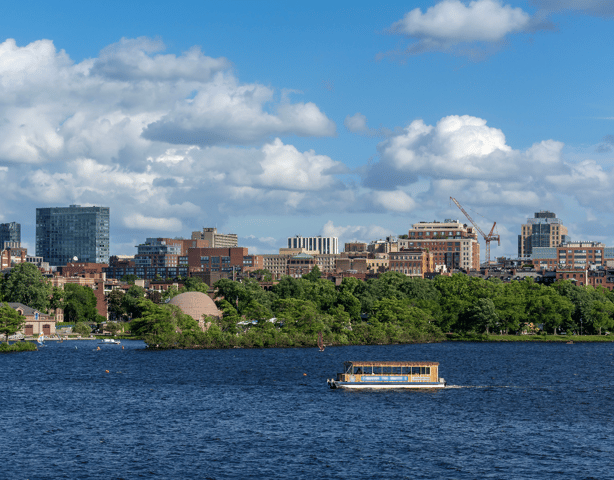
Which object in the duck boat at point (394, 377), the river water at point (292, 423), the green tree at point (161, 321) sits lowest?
the river water at point (292, 423)

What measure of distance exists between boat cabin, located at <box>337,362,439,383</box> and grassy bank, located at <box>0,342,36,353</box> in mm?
84556

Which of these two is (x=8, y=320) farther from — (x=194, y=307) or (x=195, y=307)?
(x=195, y=307)

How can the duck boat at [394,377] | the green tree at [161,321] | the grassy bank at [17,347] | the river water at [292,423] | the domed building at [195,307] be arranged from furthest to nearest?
the domed building at [195,307]
the green tree at [161,321]
the grassy bank at [17,347]
the duck boat at [394,377]
the river water at [292,423]

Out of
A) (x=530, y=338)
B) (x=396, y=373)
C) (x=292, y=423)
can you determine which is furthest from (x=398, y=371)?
(x=530, y=338)

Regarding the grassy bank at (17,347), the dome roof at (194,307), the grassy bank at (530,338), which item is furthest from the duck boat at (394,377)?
the grassy bank at (530,338)

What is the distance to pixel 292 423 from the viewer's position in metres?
75.6

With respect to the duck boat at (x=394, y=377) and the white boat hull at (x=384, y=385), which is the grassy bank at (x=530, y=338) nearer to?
the duck boat at (x=394, y=377)

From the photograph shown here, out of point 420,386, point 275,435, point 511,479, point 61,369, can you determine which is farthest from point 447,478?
point 61,369

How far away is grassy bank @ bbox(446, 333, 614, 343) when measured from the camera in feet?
634

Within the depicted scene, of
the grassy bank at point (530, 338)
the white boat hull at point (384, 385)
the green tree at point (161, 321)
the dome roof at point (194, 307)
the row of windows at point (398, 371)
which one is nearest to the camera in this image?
the white boat hull at point (384, 385)

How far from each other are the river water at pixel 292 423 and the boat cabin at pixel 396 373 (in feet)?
10.5

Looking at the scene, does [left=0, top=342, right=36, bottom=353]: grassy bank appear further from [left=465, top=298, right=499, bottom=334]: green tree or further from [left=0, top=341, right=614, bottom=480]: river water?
[left=465, top=298, right=499, bottom=334]: green tree

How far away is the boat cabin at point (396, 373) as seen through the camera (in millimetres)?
100062

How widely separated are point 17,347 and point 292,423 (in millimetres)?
104430
